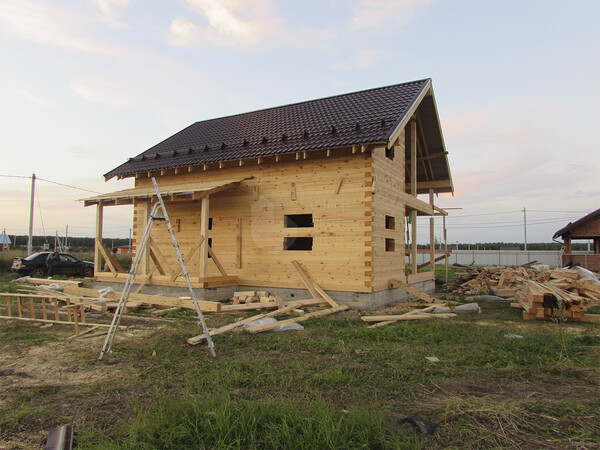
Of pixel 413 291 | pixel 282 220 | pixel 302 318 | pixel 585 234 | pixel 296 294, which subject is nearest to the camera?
pixel 302 318

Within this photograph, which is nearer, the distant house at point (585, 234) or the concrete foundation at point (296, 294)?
the concrete foundation at point (296, 294)

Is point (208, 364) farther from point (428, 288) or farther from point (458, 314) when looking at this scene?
point (428, 288)

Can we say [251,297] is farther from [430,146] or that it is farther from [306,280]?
[430,146]

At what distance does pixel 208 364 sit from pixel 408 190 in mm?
12930

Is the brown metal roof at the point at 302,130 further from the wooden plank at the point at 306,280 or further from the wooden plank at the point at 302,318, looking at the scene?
the wooden plank at the point at 302,318

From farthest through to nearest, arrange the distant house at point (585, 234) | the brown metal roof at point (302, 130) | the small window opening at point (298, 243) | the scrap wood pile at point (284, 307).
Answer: the distant house at point (585, 234) < the small window opening at point (298, 243) < the brown metal roof at point (302, 130) < the scrap wood pile at point (284, 307)

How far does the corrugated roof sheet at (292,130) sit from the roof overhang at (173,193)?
1.06m

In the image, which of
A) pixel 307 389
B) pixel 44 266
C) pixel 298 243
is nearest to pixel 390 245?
pixel 298 243

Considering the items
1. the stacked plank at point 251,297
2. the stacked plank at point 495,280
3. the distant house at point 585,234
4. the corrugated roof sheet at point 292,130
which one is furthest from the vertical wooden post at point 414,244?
the distant house at point 585,234

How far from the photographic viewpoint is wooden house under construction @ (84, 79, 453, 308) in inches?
434

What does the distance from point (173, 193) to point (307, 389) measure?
27.0 feet

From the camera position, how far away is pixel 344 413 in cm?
390

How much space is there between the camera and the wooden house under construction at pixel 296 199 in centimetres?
1102

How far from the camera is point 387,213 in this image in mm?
12188
